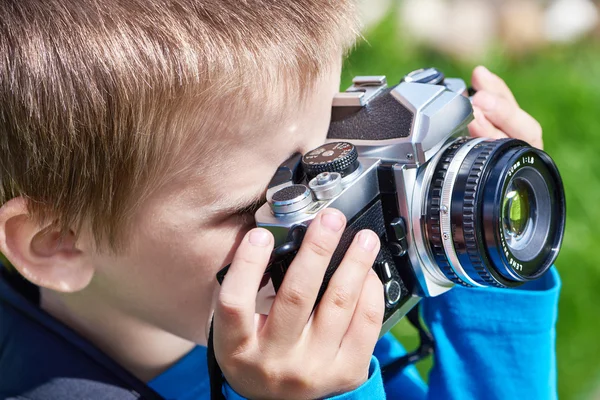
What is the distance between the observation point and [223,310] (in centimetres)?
94

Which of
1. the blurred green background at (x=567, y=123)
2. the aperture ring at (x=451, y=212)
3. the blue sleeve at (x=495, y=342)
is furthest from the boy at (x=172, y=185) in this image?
the blurred green background at (x=567, y=123)

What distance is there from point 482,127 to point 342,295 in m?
0.50

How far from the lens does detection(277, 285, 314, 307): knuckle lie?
96 centimetres

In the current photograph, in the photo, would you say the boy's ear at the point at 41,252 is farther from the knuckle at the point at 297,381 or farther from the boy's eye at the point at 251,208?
the knuckle at the point at 297,381

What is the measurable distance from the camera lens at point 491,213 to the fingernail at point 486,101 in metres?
0.24

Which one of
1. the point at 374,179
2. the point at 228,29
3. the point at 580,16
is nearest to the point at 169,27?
the point at 228,29

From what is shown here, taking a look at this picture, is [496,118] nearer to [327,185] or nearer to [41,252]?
[327,185]

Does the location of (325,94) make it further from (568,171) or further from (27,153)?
(568,171)

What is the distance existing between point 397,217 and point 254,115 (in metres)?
0.24

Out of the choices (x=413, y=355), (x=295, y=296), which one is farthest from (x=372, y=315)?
(x=413, y=355)

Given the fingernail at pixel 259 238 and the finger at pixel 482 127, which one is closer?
the fingernail at pixel 259 238

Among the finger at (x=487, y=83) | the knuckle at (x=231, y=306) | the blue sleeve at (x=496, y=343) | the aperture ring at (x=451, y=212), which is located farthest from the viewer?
the finger at (x=487, y=83)

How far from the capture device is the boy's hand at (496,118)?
1341 mm

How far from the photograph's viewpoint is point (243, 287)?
939 mm
